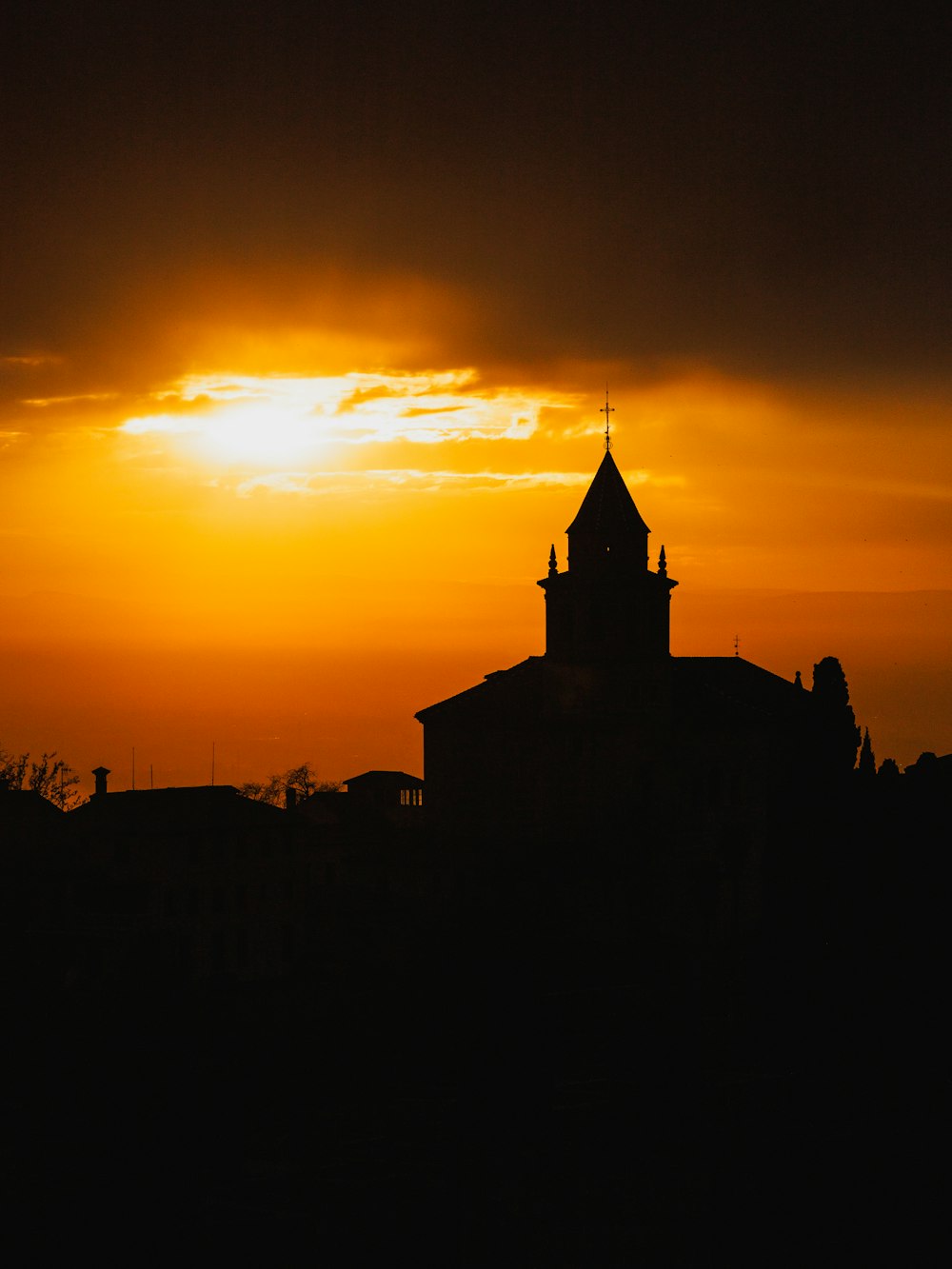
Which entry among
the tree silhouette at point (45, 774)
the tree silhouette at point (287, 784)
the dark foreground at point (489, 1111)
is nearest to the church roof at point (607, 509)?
the dark foreground at point (489, 1111)

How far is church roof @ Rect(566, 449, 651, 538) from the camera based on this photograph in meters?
70.9

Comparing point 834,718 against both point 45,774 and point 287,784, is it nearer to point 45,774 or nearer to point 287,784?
point 45,774

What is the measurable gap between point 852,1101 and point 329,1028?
1652 cm

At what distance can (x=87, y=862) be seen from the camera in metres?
58.1

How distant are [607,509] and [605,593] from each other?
12.1 ft

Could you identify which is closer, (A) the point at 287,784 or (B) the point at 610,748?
(B) the point at 610,748

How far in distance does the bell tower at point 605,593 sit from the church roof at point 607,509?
0.04 m

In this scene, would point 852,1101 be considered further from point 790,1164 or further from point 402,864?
point 402,864

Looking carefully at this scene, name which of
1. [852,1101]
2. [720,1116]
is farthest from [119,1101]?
[852,1101]

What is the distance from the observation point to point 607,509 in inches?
2803

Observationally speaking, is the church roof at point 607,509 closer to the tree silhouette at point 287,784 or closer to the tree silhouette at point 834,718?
the tree silhouette at point 834,718

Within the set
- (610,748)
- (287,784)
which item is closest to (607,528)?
(610,748)

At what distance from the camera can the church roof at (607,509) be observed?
7094 cm

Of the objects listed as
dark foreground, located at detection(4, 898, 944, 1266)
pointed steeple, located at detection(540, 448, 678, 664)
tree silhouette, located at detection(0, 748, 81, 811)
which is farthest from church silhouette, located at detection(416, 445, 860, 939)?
tree silhouette, located at detection(0, 748, 81, 811)
